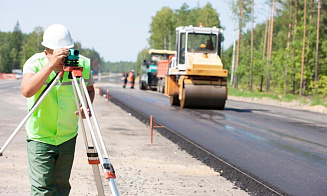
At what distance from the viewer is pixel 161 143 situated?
1203cm

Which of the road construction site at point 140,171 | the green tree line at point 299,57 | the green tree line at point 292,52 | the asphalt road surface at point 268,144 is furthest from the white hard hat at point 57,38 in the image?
the green tree line at point 299,57

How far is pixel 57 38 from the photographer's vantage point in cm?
411

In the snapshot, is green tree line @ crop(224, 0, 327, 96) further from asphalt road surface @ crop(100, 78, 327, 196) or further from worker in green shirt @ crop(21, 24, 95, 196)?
worker in green shirt @ crop(21, 24, 95, 196)

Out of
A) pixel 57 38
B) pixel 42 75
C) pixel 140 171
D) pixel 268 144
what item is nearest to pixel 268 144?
pixel 268 144

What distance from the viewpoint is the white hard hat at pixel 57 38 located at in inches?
162

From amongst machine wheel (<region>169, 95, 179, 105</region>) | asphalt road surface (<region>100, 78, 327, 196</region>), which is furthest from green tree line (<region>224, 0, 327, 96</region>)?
asphalt road surface (<region>100, 78, 327, 196</region>)

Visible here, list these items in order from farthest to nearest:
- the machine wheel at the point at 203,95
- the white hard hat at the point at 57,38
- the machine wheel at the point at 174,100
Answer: the machine wheel at the point at 174,100 → the machine wheel at the point at 203,95 → the white hard hat at the point at 57,38

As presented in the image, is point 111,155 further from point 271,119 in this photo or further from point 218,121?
point 271,119

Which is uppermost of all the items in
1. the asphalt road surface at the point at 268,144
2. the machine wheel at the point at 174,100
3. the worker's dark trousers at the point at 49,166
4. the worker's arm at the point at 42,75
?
the worker's arm at the point at 42,75

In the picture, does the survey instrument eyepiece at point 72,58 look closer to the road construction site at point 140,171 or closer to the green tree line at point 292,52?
the road construction site at point 140,171

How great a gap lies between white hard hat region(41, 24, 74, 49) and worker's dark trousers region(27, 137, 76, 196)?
32.5 inches

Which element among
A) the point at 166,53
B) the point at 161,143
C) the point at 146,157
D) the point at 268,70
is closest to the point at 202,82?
the point at 161,143

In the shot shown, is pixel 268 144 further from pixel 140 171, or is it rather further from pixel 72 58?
pixel 72 58

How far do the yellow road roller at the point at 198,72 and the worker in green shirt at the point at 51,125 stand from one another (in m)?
16.6
